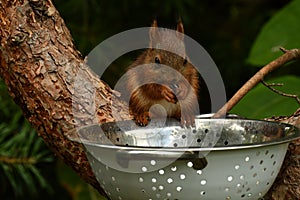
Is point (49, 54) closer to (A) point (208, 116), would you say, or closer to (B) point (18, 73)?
(B) point (18, 73)

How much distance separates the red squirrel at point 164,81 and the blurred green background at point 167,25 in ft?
0.96

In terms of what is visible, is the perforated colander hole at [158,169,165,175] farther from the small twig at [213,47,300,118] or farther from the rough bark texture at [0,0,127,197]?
the small twig at [213,47,300,118]

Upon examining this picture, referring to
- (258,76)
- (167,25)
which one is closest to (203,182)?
(258,76)

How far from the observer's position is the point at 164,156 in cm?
92

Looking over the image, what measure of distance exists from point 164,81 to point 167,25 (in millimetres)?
418

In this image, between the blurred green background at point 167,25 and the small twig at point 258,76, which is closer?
the small twig at point 258,76

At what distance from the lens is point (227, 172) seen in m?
0.97

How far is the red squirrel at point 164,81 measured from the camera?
1.29 meters

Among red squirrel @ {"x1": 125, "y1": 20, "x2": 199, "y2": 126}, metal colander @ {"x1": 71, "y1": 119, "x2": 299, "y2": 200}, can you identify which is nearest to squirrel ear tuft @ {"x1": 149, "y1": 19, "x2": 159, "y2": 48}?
red squirrel @ {"x1": 125, "y1": 20, "x2": 199, "y2": 126}

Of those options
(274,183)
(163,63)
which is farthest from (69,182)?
(274,183)

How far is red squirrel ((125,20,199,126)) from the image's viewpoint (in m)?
1.29

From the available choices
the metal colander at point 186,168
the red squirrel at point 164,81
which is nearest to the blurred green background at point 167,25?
the red squirrel at point 164,81

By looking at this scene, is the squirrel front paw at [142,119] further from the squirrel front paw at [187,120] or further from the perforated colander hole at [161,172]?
the perforated colander hole at [161,172]

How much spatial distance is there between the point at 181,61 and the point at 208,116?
12 cm
